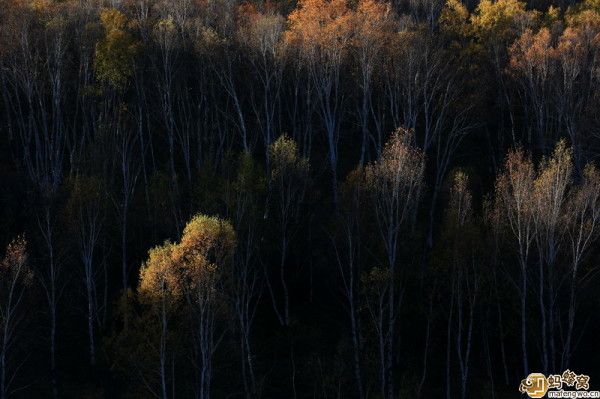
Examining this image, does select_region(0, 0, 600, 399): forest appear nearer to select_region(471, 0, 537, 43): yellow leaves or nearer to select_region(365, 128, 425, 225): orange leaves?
select_region(365, 128, 425, 225): orange leaves

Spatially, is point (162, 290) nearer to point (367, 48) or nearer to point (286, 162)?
point (286, 162)

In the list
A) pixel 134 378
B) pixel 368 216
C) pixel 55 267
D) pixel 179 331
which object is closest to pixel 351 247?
pixel 368 216

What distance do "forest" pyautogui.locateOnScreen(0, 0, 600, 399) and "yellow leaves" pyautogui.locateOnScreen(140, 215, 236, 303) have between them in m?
0.12

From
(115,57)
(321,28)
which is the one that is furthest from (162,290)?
(321,28)

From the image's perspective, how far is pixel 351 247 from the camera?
119 feet

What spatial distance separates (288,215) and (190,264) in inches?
488

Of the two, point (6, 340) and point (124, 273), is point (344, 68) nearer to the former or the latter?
point (124, 273)

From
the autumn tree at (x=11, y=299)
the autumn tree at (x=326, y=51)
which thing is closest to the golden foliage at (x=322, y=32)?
the autumn tree at (x=326, y=51)

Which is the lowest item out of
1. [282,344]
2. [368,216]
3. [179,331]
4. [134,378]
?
[282,344]

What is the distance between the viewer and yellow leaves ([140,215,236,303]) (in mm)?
30047

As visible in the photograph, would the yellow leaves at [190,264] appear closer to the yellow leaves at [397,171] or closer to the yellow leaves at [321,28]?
the yellow leaves at [397,171]

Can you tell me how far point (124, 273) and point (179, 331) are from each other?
895 centimetres

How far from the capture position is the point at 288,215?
4162 cm

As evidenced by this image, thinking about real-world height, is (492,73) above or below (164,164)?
above
